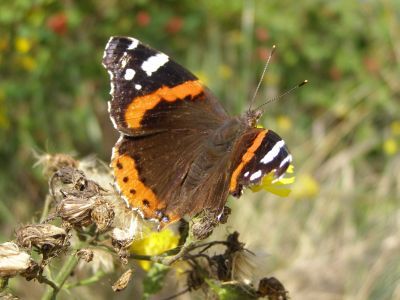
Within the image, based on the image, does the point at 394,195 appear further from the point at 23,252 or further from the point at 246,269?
the point at 23,252

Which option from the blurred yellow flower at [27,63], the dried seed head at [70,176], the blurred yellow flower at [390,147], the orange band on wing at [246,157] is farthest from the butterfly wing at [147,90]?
the blurred yellow flower at [390,147]

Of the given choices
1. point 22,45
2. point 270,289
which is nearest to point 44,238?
point 270,289

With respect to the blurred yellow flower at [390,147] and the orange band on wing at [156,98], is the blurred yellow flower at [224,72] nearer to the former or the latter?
the blurred yellow flower at [390,147]

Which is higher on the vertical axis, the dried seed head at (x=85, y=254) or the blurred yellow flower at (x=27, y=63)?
the blurred yellow flower at (x=27, y=63)

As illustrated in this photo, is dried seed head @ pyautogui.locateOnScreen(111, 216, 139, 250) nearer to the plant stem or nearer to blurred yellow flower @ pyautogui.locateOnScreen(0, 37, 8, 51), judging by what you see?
the plant stem

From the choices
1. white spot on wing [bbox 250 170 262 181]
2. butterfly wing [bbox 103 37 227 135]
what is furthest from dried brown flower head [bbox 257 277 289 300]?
butterfly wing [bbox 103 37 227 135]

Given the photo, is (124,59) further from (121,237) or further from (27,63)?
(27,63)
